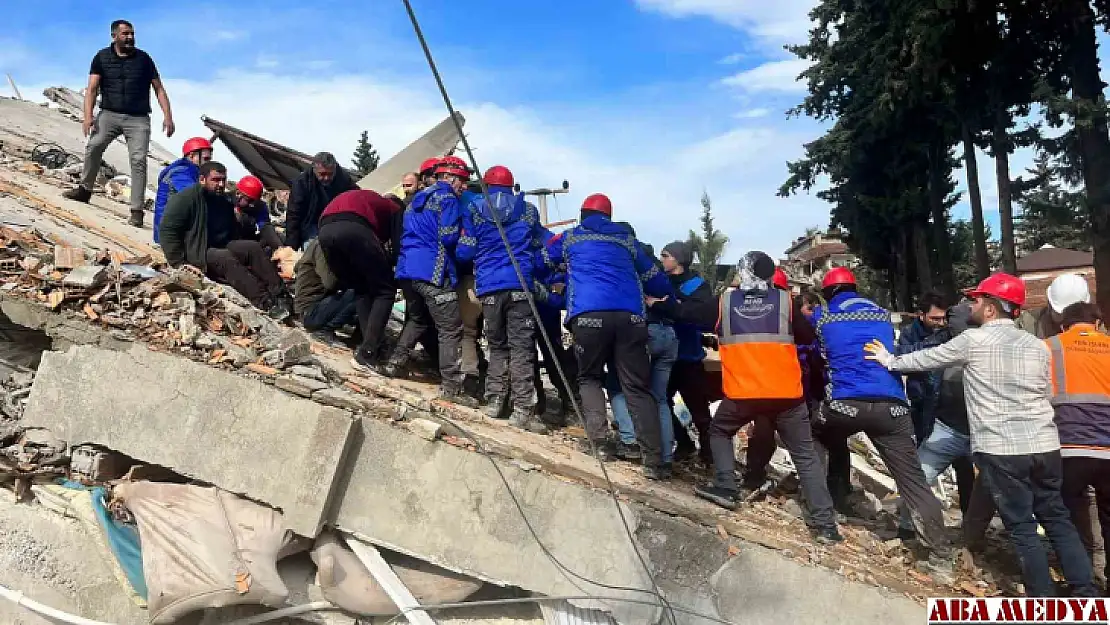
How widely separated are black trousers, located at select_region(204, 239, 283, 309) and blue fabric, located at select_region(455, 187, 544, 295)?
1674 mm

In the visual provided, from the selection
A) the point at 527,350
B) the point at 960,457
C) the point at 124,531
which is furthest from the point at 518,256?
the point at 960,457

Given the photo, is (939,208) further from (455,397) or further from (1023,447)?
(455,397)

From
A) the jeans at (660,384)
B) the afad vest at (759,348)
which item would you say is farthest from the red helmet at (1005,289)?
the jeans at (660,384)

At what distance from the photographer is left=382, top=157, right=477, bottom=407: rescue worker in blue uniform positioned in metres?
5.64

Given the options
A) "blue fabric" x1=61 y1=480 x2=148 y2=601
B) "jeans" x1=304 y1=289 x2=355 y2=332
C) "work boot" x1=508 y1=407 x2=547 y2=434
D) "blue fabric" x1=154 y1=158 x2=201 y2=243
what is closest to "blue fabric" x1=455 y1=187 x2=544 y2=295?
"work boot" x1=508 y1=407 x2=547 y2=434

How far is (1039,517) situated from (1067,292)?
1.34 m

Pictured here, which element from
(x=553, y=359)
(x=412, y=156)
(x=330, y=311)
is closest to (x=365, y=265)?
(x=330, y=311)

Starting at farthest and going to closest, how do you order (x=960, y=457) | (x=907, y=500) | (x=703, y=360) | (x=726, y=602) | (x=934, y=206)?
(x=934, y=206) → (x=703, y=360) → (x=960, y=457) → (x=907, y=500) → (x=726, y=602)

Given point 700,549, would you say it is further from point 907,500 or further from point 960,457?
point 960,457

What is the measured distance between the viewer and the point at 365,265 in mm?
5797

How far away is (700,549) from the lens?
4.18 meters

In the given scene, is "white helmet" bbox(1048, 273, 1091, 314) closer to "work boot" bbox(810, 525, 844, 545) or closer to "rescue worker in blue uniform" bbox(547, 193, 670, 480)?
"work boot" bbox(810, 525, 844, 545)

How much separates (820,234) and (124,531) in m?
42.0

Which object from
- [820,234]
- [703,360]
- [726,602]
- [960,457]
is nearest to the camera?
[726,602]
